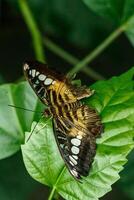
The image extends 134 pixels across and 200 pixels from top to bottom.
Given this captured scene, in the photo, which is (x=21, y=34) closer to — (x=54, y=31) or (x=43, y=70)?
(x=54, y=31)

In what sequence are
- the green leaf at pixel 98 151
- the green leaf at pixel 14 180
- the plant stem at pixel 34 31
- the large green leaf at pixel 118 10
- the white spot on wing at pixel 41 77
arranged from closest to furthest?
the green leaf at pixel 98 151, the white spot on wing at pixel 41 77, the large green leaf at pixel 118 10, the plant stem at pixel 34 31, the green leaf at pixel 14 180

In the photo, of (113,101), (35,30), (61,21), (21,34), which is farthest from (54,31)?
(113,101)

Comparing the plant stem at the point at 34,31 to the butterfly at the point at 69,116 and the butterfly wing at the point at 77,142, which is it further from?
the butterfly wing at the point at 77,142

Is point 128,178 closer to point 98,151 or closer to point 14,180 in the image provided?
point 14,180

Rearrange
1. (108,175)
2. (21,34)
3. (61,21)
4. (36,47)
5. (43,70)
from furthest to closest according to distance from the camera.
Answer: (21,34) → (61,21) → (36,47) → (43,70) → (108,175)

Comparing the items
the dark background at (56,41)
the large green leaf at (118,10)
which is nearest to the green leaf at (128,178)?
the dark background at (56,41)

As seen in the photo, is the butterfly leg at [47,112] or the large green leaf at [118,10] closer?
the butterfly leg at [47,112]

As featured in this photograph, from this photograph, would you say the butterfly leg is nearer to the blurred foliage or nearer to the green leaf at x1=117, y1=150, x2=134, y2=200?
the green leaf at x1=117, y1=150, x2=134, y2=200

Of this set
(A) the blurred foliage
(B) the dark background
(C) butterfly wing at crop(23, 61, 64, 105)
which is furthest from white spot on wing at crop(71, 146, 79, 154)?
(A) the blurred foliage
